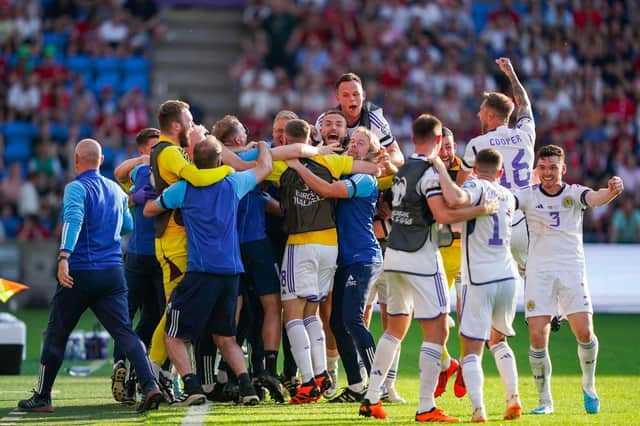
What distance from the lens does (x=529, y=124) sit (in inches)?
464

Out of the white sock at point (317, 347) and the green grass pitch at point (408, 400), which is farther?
the white sock at point (317, 347)

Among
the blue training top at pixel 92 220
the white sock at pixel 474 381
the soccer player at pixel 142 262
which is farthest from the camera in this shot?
the soccer player at pixel 142 262

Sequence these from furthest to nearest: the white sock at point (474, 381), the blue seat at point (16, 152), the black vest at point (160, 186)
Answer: the blue seat at point (16, 152) < the black vest at point (160, 186) < the white sock at point (474, 381)

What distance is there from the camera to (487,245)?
31.5 ft

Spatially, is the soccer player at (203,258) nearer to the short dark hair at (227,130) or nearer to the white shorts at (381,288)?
the short dark hair at (227,130)

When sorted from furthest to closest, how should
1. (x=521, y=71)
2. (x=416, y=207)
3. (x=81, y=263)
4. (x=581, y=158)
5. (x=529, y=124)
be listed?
1. (x=521, y=71)
2. (x=581, y=158)
3. (x=529, y=124)
4. (x=81, y=263)
5. (x=416, y=207)

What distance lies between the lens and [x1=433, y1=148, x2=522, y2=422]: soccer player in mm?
9430

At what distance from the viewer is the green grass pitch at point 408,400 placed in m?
9.63

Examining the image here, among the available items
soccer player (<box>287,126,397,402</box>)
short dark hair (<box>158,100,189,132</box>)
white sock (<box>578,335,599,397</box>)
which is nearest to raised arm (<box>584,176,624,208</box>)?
white sock (<box>578,335,599,397</box>)

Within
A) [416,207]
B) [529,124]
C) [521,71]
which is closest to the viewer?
[416,207]

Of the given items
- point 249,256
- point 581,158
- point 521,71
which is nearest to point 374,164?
point 249,256

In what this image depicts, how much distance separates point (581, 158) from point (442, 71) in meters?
3.47

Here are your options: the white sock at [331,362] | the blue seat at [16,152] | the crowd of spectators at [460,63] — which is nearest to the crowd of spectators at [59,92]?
the blue seat at [16,152]

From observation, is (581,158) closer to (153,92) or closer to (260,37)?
(260,37)
